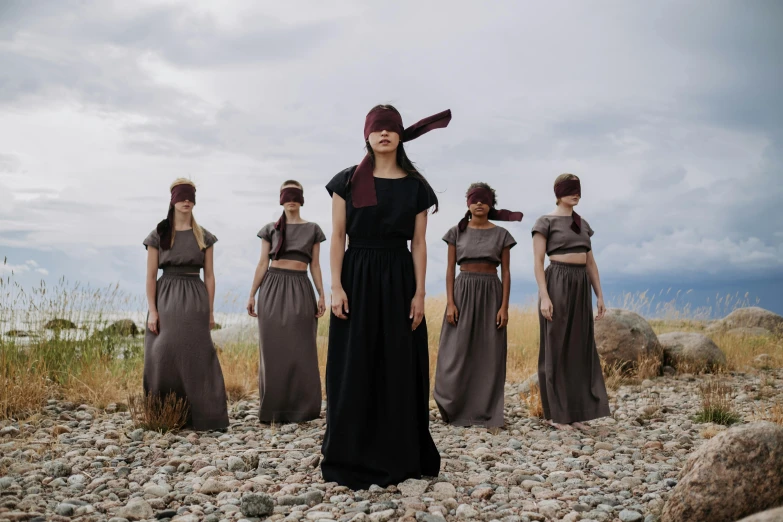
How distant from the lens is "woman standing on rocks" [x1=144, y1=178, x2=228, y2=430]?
643cm

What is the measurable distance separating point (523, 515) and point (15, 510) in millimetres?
3126

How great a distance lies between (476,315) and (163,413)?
3159 millimetres

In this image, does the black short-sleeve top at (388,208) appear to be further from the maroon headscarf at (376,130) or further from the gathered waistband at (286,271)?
the gathered waistband at (286,271)

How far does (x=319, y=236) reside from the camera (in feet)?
23.0

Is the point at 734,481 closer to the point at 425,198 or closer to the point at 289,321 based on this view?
the point at 425,198

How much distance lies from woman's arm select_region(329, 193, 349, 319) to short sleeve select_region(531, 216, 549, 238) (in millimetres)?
2708

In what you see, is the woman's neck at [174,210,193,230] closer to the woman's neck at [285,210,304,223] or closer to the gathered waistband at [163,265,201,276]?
the gathered waistband at [163,265,201,276]

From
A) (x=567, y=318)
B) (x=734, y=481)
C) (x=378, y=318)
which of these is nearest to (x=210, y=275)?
(x=378, y=318)

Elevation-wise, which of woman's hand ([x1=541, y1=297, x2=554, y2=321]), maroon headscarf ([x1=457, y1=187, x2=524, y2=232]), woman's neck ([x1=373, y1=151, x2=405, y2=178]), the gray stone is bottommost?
the gray stone

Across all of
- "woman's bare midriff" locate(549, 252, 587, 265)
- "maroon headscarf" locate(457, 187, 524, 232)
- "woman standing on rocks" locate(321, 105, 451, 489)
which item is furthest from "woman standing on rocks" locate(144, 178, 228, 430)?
"woman's bare midriff" locate(549, 252, 587, 265)

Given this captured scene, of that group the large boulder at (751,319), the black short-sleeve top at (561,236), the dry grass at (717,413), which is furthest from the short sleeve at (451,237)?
the large boulder at (751,319)

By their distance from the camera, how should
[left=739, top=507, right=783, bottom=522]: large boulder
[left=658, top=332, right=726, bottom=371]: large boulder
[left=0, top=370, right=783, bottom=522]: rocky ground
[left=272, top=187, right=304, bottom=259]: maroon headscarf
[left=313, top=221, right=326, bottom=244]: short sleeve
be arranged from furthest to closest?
1. [left=658, top=332, right=726, bottom=371]: large boulder
2. [left=313, top=221, right=326, bottom=244]: short sleeve
3. [left=272, top=187, right=304, bottom=259]: maroon headscarf
4. [left=0, top=370, right=783, bottom=522]: rocky ground
5. [left=739, top=507, right=783, bottom=522]: large boulder

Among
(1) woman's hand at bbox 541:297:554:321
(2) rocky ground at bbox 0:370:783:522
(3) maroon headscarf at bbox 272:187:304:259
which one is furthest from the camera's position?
(3) maroon headscarf at bbox 272:187:304:259

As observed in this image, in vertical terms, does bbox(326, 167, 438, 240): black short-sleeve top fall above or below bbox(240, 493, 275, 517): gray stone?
above
